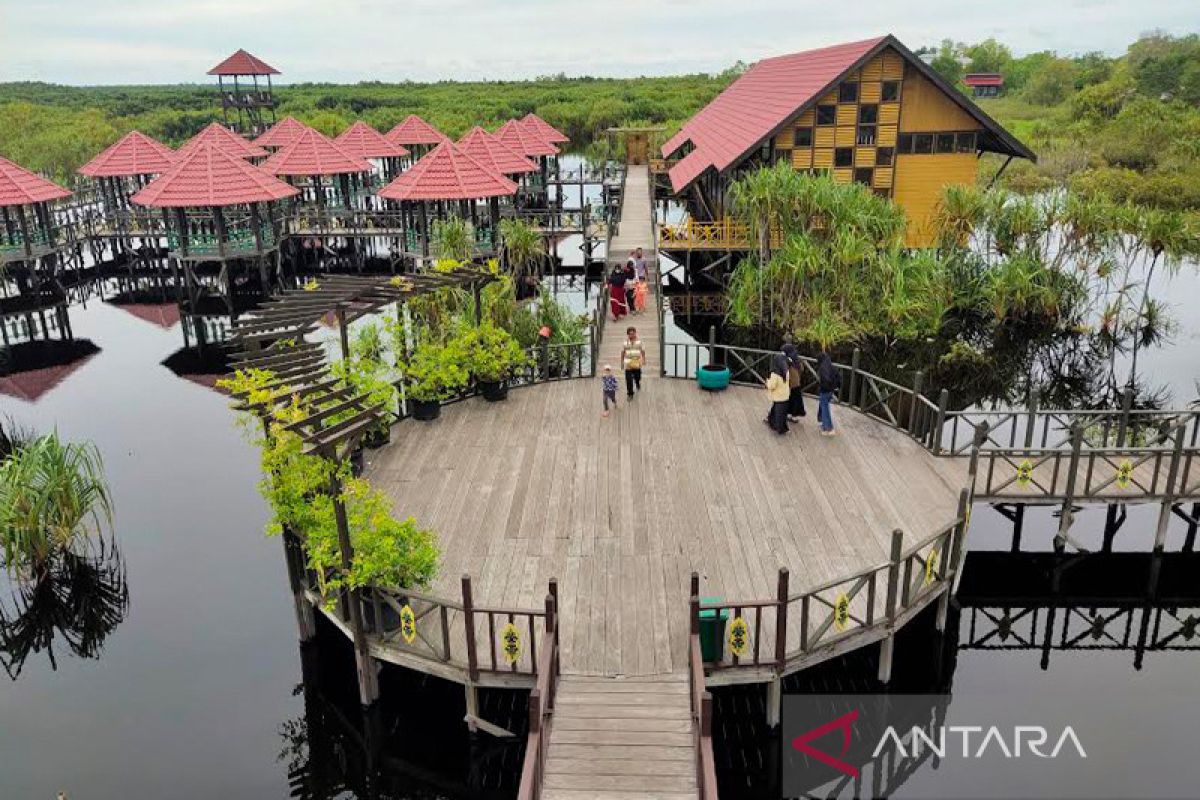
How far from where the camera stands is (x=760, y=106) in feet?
112

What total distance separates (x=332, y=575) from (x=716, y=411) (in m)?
7.83

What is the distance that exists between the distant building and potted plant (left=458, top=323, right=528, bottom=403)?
120 meters

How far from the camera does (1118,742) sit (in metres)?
10.2

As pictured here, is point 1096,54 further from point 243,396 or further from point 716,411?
point 243,396

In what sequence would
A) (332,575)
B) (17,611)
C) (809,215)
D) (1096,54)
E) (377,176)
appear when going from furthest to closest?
(1096,54) < (377,176) < (809,215) < (17,611) < (332,575)

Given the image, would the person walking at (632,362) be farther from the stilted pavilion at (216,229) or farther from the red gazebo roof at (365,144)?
the red gazebo roof at (365,144)

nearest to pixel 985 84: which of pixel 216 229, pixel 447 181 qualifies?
pixel 447 181

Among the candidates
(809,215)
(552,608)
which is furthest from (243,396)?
(809,215)

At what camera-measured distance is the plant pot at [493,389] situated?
1600cm

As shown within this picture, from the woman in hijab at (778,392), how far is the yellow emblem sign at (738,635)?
568 cm

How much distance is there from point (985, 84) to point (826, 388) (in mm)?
123276

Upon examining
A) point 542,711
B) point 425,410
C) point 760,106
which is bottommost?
point 542,711

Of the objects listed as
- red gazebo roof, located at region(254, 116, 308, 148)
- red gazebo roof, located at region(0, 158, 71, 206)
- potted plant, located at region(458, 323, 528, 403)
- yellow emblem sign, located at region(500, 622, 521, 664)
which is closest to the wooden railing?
yellow emblem sign, located at region(500, 622, 521, 664)

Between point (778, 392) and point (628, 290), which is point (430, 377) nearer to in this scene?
point (778, 392)
